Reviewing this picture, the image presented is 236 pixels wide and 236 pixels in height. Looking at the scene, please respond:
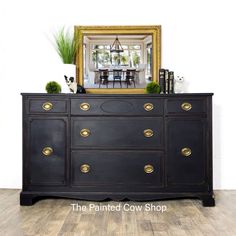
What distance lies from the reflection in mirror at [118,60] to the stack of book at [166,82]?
0.24 m

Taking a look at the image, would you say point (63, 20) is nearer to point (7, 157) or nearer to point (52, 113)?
point (52, 113)

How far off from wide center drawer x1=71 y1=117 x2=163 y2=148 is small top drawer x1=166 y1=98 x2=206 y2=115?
127 millimetres

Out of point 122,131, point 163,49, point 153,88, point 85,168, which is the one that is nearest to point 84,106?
point 122,131

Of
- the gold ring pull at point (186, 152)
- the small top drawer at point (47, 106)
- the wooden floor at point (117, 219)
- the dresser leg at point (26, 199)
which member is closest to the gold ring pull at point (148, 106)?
the gold ring pull at point (186, 152)

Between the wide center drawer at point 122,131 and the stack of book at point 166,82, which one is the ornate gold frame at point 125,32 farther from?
the wide center drawer at point 122,131

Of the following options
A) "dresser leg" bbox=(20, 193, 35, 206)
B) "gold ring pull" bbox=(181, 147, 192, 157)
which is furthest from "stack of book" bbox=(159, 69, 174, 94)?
"dresser leg" bbox=(20, 193, 35, 206)

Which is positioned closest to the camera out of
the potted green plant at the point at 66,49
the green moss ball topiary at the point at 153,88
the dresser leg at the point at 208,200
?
the dresser leg at the point at 208,200

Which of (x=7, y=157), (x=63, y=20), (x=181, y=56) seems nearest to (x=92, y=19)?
(x=63, y=20)

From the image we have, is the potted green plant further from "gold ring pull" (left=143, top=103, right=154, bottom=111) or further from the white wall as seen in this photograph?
"gold ring pull" (left=143, top=103, right=154, bottom=111)

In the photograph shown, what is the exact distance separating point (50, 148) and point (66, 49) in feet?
3.07

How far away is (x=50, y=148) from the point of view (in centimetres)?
321

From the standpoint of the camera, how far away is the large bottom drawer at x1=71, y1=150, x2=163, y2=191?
3201mm

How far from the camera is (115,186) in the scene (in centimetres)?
320

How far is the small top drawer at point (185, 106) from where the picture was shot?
3184 millimetres
